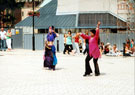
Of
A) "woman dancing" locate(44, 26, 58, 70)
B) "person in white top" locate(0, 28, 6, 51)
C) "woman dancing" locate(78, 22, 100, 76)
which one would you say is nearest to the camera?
"woman dancing" locate(78, 22, 100, 76)

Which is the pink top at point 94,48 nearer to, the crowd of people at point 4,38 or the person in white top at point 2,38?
the crowd of people at point 4,38

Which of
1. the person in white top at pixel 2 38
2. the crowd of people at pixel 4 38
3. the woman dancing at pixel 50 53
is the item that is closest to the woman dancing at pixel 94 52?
the woman dancing at pixel 50 53

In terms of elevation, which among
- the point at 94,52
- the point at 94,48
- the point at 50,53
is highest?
the point at 94,48

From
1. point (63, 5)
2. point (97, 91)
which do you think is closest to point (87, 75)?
point (97, 91)

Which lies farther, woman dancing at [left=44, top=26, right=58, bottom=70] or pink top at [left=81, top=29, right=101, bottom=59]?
woman dancing at [left=44, top=26, right=58, bottom=70]

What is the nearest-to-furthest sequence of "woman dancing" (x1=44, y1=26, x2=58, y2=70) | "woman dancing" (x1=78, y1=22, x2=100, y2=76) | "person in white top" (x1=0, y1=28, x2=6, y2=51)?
"woman dancing" (x1=78, y1=22, x2=100, y2=76), "woman dancing" (x1=44, y1=26, x2=58, y2=70), "person in white top" (x1=0, y1=28, x2=6, y2=51)

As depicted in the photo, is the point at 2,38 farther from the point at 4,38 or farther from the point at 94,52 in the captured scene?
the point at 94,52

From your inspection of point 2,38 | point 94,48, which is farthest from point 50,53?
point 2,38

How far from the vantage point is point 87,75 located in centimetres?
1503

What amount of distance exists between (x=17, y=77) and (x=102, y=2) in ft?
109

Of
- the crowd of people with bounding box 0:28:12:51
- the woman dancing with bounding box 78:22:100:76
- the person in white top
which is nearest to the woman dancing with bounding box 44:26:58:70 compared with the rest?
the woman dancing with bounding box 78:22:100:76

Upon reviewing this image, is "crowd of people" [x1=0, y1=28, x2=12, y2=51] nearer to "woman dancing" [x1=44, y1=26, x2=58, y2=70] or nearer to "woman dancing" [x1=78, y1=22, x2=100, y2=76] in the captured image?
"woman dancing" [x1=44, y1=26, x2=58, y2=70]

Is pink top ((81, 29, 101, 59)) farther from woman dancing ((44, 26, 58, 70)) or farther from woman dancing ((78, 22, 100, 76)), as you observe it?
woman dancing ((44, 26, 58, 70))

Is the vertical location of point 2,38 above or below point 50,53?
above
